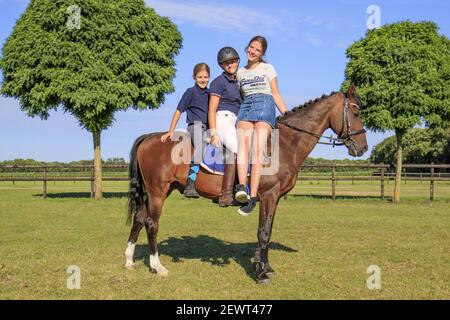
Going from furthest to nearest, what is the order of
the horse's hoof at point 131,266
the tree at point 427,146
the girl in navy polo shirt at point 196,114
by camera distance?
1. the tree at point 427,146
2. the horse's hoof at point 131,266
3. the girl in navy polo shirt at point 196,114

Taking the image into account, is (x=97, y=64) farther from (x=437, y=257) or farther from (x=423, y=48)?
(x=437, y=257)

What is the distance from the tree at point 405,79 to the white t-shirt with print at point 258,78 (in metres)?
14.9

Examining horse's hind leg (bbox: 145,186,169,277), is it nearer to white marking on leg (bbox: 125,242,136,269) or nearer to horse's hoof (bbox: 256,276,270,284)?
white marking on leg (bbox: 125,242,136,269)

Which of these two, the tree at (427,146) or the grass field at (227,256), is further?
the tree at (427,146)

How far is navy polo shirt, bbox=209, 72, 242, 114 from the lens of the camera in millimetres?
6738

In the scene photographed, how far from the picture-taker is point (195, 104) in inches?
289

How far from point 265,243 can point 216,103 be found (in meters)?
2.10

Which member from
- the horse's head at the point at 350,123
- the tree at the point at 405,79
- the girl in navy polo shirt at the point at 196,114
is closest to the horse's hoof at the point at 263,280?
the girl in navy polo shirt at the point at 196,114

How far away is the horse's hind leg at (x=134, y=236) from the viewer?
7.52 m

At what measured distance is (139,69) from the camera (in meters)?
22.7

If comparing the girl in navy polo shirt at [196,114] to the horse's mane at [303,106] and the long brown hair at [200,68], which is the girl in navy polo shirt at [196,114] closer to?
the long brown hair at [200,68]

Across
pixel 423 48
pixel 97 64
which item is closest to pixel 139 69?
pixel 97 64

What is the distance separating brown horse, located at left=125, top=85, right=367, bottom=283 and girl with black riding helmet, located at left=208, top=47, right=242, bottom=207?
26 centimetres

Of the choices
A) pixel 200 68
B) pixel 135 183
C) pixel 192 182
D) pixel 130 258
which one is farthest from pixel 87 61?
pixel 192 182
